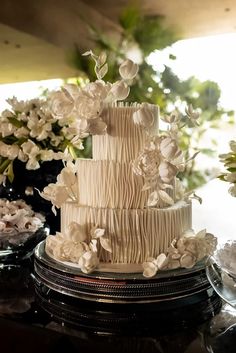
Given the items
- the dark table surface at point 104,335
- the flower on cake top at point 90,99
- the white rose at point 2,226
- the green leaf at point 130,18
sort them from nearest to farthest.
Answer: the dark table surface at point 104,335 < the flower on cake top at point 90,99 < the white rose at point 2,226 < the green leaf at point 130,18

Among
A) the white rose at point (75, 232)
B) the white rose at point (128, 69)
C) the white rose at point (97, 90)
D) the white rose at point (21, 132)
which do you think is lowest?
the white rose at point (75, 232)

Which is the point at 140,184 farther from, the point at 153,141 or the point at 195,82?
the point at 195,82

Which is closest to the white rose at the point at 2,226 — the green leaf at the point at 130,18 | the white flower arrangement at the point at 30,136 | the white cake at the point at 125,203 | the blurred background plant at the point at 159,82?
the white flower arrangement at the point at 30,136

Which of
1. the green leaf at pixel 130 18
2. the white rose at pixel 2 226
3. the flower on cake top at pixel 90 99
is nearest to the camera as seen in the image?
the flower on cake top at pixel 90 99

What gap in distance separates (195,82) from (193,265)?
4.46ft

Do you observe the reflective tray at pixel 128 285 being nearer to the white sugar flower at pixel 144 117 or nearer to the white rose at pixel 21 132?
the white sugar flower at pixel 144 117

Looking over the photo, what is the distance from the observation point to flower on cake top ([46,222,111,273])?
0.80 m

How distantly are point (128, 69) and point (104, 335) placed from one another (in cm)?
42

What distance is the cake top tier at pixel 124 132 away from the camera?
0.85m

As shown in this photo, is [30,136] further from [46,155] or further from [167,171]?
[167,171]

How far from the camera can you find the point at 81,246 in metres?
0.83

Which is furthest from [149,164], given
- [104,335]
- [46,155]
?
[46,155]

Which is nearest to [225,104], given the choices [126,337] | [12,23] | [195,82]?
[195,82]

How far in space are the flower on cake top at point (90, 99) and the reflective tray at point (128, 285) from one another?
0.77 feet
